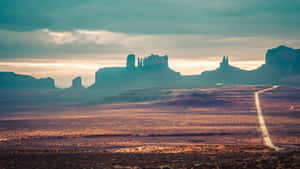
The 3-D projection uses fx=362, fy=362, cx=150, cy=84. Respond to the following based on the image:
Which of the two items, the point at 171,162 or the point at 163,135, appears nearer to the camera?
A: the point at 171,162

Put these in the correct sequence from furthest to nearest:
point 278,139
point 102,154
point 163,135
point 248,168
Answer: point 163,135 < point 278,139 < point 102,154 < point 248,168

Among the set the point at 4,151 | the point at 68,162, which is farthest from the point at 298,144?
the point at 4,151

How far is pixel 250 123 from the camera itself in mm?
85188

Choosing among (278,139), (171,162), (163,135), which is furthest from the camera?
(163,135)

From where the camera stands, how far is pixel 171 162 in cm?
3706

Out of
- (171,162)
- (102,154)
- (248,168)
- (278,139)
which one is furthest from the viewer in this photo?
(278,139)

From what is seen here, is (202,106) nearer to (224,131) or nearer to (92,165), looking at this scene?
(224,131)

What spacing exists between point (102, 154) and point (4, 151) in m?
12.9

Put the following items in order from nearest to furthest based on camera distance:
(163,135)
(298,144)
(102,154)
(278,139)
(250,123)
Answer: (102,154), (298,144), (278,139), (163,135), (250,123)

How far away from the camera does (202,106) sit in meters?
144

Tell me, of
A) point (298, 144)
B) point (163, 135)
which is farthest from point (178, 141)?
point (298, 144)

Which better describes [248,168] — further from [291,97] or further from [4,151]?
[291,97]

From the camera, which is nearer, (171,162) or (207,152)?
(171,162)

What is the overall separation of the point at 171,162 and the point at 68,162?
437 inches
